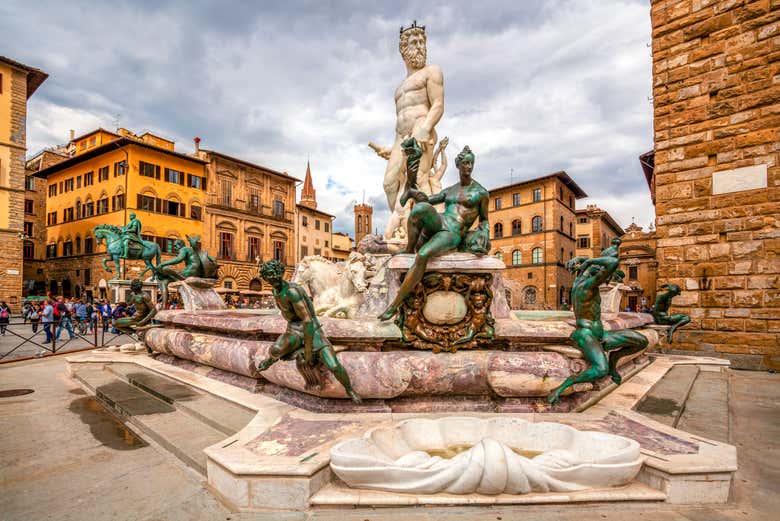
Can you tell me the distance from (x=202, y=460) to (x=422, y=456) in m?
1.46

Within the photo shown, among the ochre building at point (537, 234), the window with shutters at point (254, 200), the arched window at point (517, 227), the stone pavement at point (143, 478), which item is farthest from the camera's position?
the arched window at point (517, 227)

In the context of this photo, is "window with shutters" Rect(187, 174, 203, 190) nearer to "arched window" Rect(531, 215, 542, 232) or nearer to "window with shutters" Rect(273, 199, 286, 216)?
"window with shutters" Rect(273, 199, 286, 216)

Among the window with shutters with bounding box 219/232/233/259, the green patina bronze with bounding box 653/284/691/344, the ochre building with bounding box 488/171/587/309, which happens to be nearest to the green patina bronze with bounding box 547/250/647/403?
the green patina bronze with bounding box 653/284/691/344

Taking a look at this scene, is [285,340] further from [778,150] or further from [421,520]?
[778,150]

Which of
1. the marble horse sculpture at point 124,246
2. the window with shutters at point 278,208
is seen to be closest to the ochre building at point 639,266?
the window with shutters at point 278,208

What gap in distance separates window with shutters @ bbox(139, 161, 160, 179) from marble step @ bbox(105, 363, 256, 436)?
32.7 meters

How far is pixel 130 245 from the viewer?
11648 mm

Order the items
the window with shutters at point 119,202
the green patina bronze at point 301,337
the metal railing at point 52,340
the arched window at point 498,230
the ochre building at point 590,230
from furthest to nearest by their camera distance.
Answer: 1. the ochre building at point 590,230
2. the arched window at point 498,230
3. the window with shutters at point 119,202
4. the metal railing at point 52,340
5. the green patina bronze at point 301,337

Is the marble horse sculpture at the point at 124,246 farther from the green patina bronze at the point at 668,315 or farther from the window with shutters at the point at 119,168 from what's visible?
the window with shutters at the point at 119,168

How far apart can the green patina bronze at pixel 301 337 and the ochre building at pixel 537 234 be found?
1470 inches

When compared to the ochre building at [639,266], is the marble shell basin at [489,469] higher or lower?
lower

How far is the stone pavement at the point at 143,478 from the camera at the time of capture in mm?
2135

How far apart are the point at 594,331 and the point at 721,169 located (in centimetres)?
683

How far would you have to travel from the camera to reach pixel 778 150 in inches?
284
